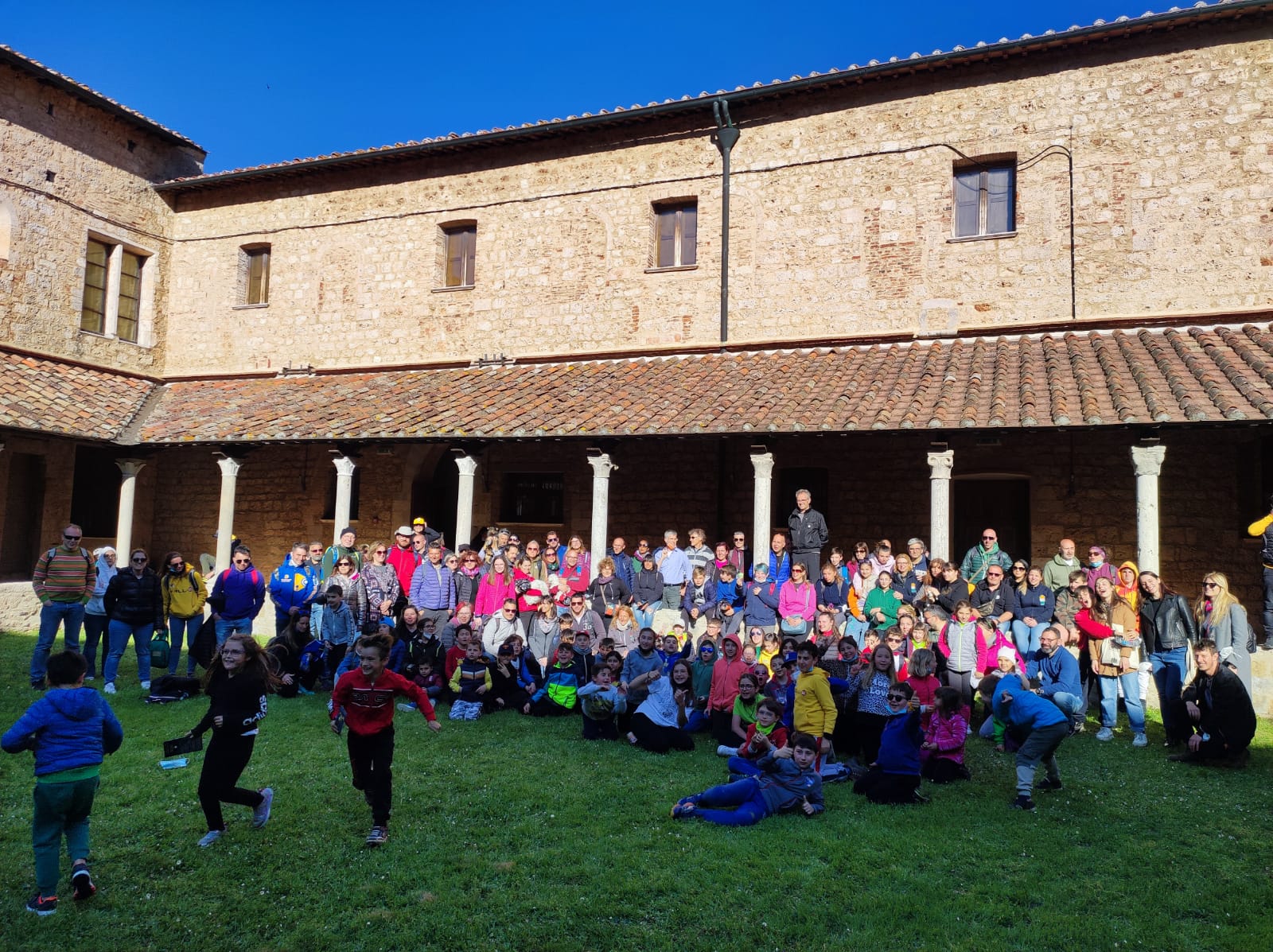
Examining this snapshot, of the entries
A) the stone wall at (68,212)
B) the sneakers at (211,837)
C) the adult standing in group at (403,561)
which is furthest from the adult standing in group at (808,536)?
the stone wall at (68,212)

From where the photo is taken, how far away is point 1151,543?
964 cm

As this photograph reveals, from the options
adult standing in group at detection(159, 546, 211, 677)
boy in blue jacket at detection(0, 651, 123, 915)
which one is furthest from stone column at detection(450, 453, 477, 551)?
boy in blue jacket at detection(0, 651, 123, 915)

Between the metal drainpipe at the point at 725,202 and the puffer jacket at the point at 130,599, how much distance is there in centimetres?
901

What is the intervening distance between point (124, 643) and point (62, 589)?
0.89m

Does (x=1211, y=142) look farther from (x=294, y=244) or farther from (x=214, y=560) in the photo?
(x=214, y=560)

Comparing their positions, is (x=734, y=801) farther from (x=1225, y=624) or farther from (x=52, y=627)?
(x=52, y=627)

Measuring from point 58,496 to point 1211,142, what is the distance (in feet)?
64.8

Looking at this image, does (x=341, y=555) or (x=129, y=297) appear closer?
(x=341, y=555)

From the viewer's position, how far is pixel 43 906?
4.54 meters

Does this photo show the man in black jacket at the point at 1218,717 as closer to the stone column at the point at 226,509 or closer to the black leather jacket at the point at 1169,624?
the black leather jacket at the point at 1169,624

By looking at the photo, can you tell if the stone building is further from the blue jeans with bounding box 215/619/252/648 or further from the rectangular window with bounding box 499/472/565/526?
the blue jeans with bounding box 215/619/252/648

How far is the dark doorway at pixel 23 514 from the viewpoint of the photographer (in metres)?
15.8

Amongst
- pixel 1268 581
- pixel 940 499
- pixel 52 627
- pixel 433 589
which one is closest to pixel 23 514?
pixel 52 627

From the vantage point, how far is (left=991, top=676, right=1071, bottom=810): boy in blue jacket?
6.53 meters
